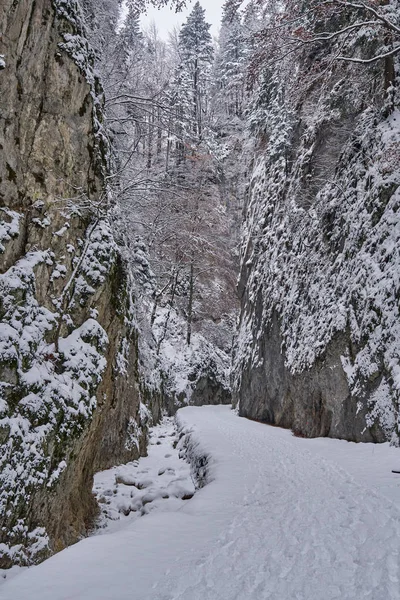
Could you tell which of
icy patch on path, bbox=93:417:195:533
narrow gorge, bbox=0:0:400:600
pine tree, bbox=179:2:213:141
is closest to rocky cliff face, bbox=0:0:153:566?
narrow gorge, bbox=0:0:400:600

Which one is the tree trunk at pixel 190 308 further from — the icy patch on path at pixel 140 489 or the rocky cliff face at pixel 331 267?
the icy patch on path at pixel 140 489

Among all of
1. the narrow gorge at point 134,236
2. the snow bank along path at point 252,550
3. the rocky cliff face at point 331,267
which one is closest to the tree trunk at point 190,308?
the rocky cliff face at point 331,267

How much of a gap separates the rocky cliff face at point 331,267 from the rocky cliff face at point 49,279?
4126 millimetres

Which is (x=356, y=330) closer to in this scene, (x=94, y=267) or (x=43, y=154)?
(x=94, y=267)

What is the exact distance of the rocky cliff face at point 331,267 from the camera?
28.4 feet

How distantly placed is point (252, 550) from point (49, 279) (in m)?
4.05

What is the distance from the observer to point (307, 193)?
14.6m

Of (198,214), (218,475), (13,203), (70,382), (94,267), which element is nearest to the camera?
(13,203)

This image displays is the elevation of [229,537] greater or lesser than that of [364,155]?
lesser

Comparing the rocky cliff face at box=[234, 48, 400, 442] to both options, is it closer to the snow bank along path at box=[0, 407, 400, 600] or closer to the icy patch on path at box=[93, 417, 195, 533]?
the snow bank along path at box=[0, 407, 400, 600]

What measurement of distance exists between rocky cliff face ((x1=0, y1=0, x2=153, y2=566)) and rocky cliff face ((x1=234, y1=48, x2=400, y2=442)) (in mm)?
4126

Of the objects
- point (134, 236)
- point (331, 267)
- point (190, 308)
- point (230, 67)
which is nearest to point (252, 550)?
point (134, 236)

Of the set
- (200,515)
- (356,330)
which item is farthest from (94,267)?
(356,330)

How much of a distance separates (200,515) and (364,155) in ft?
32.9
